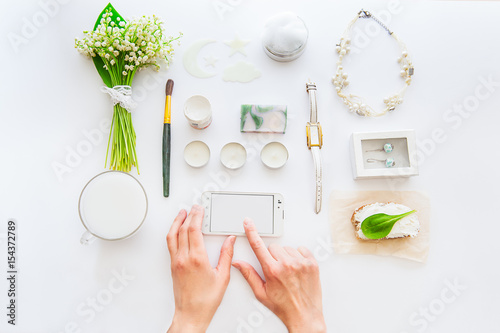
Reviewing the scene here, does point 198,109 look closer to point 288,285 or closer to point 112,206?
point 112,206

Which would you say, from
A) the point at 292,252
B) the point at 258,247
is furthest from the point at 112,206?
the point at 292,252

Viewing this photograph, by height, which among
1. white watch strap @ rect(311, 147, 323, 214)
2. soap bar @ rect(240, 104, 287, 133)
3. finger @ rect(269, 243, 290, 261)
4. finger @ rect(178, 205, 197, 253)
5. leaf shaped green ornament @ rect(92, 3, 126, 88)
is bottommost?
finger @ rect(269, 243, 290, 261)

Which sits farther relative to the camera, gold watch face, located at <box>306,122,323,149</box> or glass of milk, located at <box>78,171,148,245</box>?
gold watch face, located at <box>306,122,323,149</box>

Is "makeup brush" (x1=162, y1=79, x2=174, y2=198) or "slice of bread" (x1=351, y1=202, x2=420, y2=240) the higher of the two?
"makeup brush" (x1=162, y1=79, x2=174, y2=198)

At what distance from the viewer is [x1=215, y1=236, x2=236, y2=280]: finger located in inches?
38.7

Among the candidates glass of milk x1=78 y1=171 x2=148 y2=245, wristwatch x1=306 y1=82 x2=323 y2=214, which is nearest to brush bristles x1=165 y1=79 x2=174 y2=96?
glass of milk x1=78 y1=171 x2=148 y2=245

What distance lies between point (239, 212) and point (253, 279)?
0.20 m

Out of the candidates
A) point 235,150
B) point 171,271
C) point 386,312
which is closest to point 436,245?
point 386,312

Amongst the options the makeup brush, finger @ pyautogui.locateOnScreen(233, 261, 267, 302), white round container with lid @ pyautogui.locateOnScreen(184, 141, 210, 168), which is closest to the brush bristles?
the makeup brush

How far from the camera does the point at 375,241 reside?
3.38ft

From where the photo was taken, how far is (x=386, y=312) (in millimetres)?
1014

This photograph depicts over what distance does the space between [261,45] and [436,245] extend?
2.81ft

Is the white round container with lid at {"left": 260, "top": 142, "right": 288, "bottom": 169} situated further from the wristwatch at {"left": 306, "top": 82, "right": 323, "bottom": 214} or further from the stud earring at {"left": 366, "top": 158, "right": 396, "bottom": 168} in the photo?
the stud earring at {"left": 366, "top": 158, "right": 396, "bottom": 168}

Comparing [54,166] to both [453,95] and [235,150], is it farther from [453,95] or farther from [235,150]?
[453,95]
